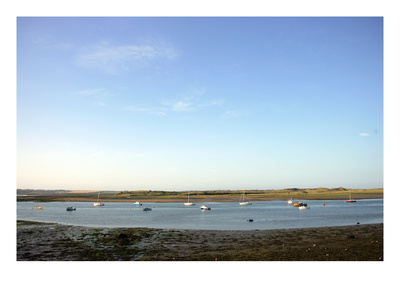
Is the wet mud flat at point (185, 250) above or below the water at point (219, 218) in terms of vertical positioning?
above

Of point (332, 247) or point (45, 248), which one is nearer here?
point (332, 247)

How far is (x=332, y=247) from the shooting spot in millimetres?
17547

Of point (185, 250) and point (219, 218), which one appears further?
point (219, 218)

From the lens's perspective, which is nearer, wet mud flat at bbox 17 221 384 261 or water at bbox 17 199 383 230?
wet mud flat at bbox 17 221 384 261

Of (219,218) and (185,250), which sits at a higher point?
(185,250)

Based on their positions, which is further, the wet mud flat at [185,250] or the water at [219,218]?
the water at [219,218]

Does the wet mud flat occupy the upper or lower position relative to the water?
upper
